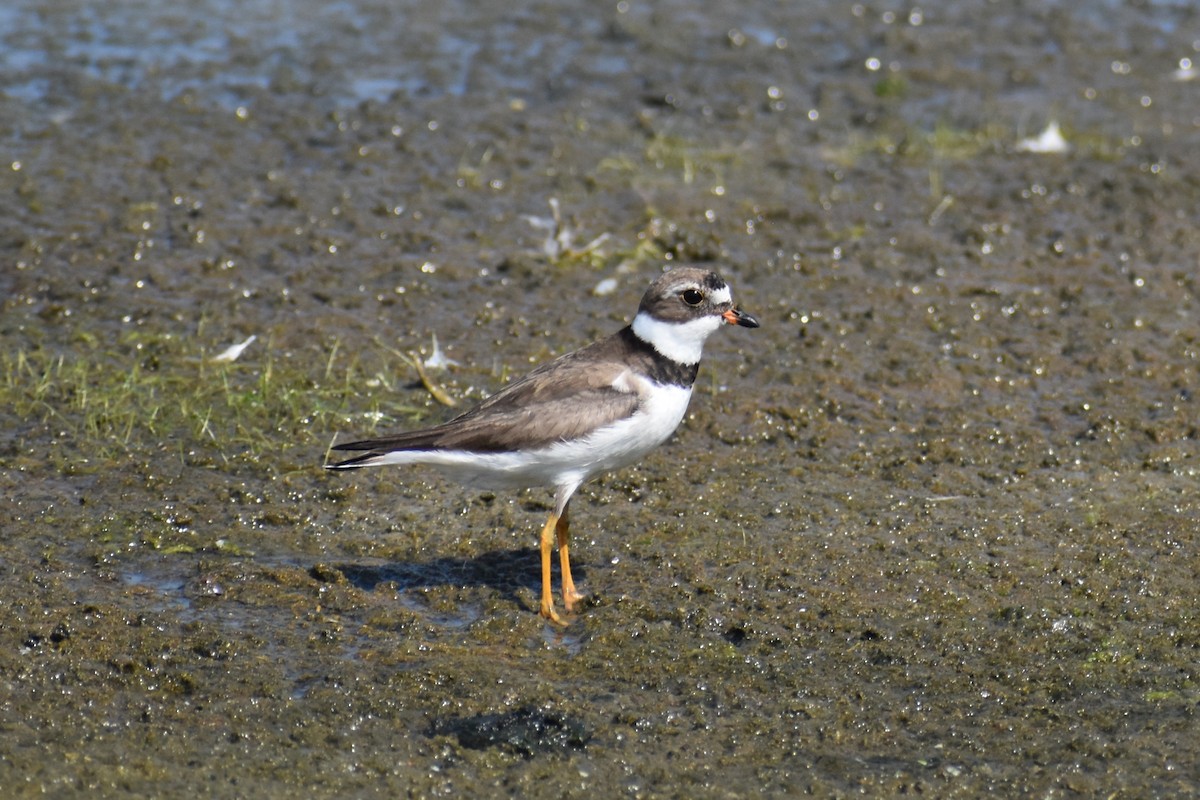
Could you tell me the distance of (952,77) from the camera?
42.1 feet

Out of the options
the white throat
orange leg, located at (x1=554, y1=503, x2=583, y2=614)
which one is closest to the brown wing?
the white throat

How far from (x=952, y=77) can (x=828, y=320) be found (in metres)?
4.51

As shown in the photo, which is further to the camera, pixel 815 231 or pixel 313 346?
pixel 815 231

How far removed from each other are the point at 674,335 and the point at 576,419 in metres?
0.63

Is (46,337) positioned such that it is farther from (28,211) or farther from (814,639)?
(814,639)

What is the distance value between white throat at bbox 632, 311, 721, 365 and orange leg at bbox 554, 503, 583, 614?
81cm

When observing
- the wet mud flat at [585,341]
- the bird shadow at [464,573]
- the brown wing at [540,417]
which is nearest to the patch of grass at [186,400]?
the wet mud flat at [585,341]

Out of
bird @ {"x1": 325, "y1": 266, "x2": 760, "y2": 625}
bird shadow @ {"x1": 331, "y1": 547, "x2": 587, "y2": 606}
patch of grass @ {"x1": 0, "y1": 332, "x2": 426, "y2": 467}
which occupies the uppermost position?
bird @ {"x1": 325, "y1": 266, "x2": 760, "y2": 625}

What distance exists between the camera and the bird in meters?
6.45

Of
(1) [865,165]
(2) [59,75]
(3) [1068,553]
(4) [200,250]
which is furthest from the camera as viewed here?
(2) [59,75]

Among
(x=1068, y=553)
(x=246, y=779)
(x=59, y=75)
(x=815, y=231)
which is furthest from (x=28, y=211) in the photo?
(x=1068, y=553)

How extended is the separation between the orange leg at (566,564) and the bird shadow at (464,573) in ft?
0.59

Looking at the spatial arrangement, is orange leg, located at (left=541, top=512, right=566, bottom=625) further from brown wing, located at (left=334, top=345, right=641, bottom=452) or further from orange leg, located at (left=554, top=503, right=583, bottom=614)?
brown wing, located at (left=334, top=345, right=641, bottom=452)

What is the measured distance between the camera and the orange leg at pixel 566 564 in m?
6.59
